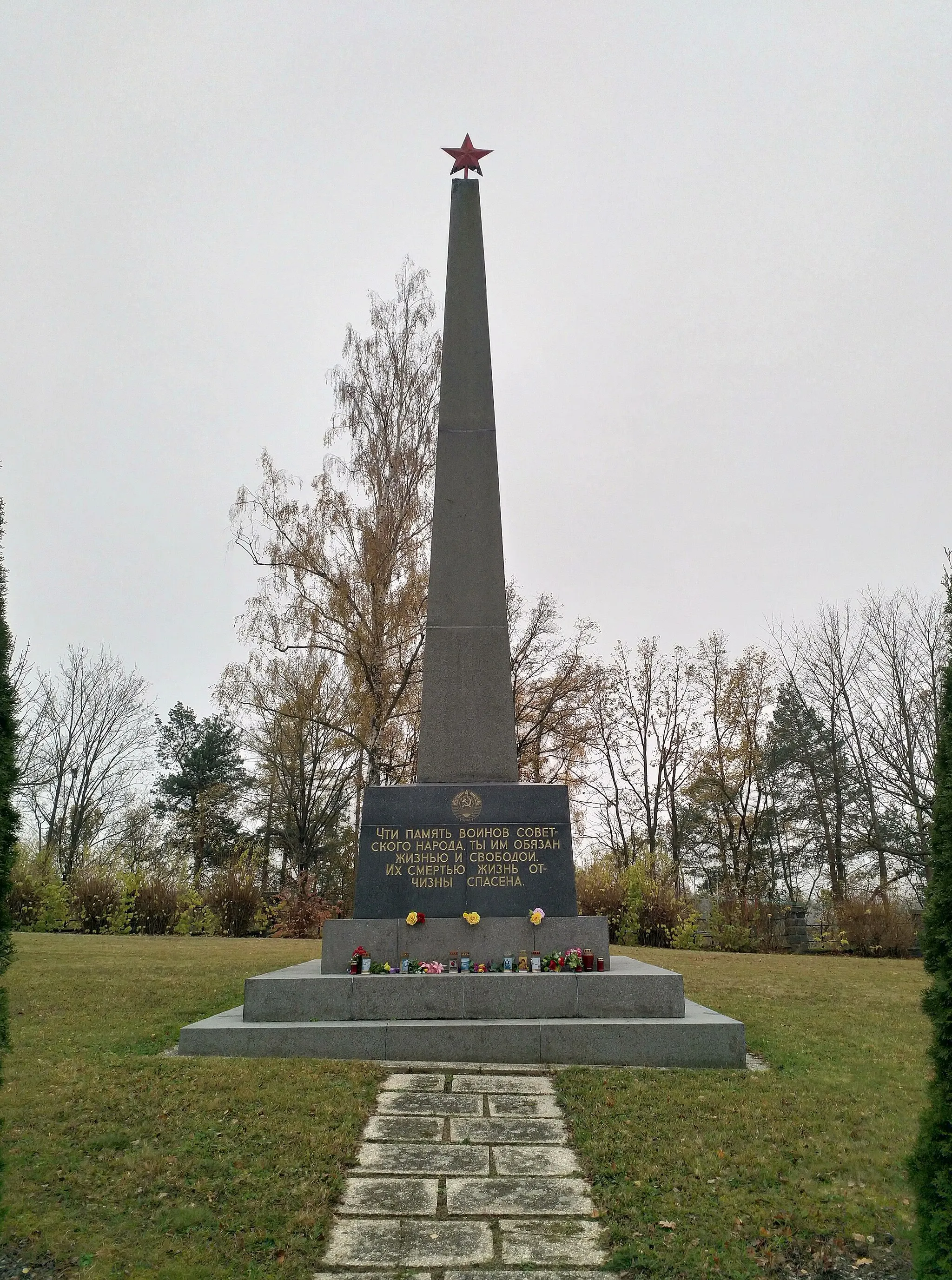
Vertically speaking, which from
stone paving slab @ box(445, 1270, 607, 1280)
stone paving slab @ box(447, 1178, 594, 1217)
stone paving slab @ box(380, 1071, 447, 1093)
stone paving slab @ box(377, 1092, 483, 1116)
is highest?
stone paving slab @ box(380, 1071, 447, 1093)

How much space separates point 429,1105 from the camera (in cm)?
529

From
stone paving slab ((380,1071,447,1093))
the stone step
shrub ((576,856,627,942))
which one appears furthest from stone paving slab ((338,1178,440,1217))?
shrub ((576,856,627,942))

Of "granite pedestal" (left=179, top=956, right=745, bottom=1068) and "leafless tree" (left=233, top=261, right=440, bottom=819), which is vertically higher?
"leafless tree" (left=233, top=261, right=440, bottom=819)

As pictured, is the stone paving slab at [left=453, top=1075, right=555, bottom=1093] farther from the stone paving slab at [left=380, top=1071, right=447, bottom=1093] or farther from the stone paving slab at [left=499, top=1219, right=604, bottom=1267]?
the stone paving slab at [left=499, top=1219, right=604, bottom=1267]

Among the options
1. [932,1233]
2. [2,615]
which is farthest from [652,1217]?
[2,615]

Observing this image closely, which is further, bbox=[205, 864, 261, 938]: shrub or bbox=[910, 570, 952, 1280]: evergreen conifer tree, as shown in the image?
bbox=[205, 864, 261, 938]: shrub

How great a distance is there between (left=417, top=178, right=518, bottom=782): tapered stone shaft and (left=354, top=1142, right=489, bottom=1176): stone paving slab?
3782mm

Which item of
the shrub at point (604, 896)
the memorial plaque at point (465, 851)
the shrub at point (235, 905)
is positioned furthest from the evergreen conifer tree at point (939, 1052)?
the shrub at point (235, 905)

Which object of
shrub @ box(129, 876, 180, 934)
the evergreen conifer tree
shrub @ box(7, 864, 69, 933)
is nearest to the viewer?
the evergreen conifer tree

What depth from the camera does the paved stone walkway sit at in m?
3.58

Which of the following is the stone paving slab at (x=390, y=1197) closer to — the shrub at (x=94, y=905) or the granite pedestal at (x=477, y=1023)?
the granite pedestal at (x=477, y=1023)

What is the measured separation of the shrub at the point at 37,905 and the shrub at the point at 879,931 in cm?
1504

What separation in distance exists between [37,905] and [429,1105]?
44.9ft

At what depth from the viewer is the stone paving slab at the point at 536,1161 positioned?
4.39 meters
